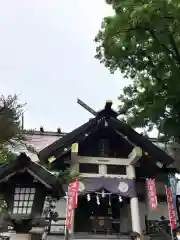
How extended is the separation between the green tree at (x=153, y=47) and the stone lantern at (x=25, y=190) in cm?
510

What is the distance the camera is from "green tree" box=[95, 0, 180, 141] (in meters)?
8.23

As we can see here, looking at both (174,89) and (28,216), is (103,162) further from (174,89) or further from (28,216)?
(28,216)

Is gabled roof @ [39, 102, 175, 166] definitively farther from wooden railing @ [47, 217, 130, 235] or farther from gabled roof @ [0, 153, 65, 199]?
gabled roof @ [0, 153, 65, 199]

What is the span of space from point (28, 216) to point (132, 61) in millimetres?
9887

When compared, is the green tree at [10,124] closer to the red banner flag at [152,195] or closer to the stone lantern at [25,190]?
the stone lantern at [25,190]

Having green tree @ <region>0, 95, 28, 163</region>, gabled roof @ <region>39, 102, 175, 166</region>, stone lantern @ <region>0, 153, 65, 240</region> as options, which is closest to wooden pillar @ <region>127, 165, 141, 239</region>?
gabled roof @ <region>39, 102, 175, 166</region>

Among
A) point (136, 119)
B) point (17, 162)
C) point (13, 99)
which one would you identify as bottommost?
point (17, 162)

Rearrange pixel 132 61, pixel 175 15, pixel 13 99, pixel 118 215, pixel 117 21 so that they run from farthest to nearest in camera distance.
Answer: pixel 118 215 < pixel 132 61 < pixel 117 21 < pixel 175 15 < pixel 13 99

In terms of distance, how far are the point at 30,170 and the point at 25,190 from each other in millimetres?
483

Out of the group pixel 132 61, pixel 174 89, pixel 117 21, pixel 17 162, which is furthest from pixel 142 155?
pixel 17 162

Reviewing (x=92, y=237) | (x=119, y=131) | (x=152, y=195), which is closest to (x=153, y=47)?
(x=119, y=131)

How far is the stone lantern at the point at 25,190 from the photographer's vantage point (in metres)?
5.74

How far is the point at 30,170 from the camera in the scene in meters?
5.94

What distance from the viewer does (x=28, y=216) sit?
18.6 feet
